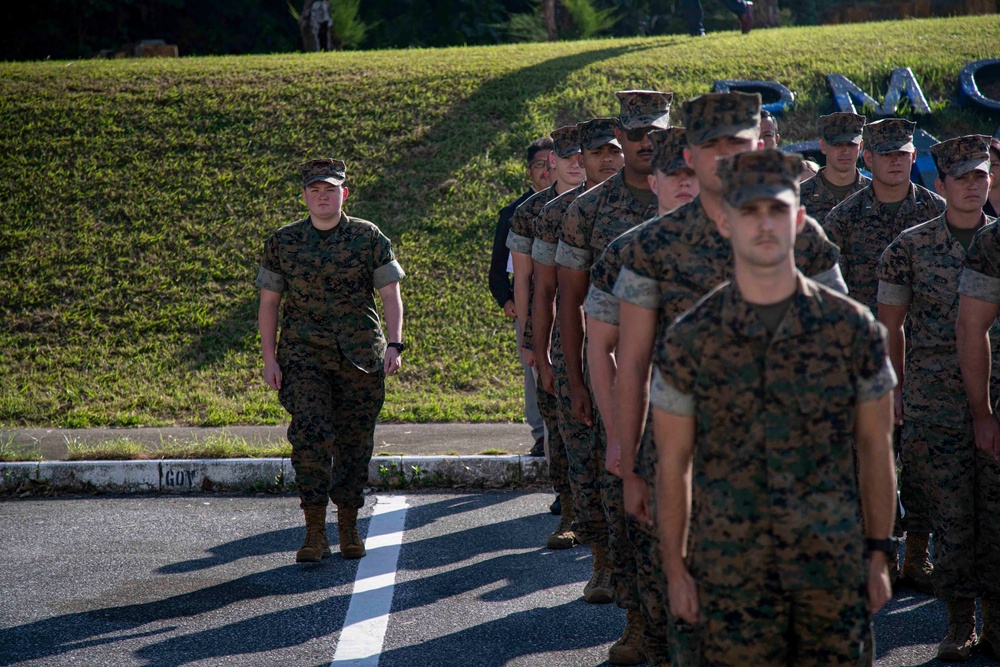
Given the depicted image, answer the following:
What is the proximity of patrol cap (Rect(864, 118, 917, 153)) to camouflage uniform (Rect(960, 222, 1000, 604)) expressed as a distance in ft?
5.47

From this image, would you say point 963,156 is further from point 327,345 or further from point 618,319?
point 327,345

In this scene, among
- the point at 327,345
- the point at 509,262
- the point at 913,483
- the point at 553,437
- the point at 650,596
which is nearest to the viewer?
the point at 650,596

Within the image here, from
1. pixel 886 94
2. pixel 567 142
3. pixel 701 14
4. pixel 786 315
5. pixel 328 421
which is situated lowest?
pixel 328 421

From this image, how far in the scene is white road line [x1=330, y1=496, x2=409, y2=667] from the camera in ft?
18.2

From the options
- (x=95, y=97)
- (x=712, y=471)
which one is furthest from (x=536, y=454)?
(x=95, y=97)

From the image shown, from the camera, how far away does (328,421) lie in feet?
23.3

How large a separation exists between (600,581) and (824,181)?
3.14 metres

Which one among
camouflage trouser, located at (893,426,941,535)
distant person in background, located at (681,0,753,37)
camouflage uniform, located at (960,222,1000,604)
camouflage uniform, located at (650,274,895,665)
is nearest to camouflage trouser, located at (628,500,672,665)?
camouflage uniform, located at (650,274,895,665)

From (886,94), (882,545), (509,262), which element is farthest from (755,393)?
(886,94)

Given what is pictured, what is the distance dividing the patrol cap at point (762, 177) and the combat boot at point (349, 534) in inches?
172

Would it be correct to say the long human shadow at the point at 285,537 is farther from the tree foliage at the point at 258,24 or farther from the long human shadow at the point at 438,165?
the tree foliage at the point at 258,24

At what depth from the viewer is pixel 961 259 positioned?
564cm

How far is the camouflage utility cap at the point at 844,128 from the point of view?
7434 mm

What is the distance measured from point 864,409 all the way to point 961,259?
2638 mm
